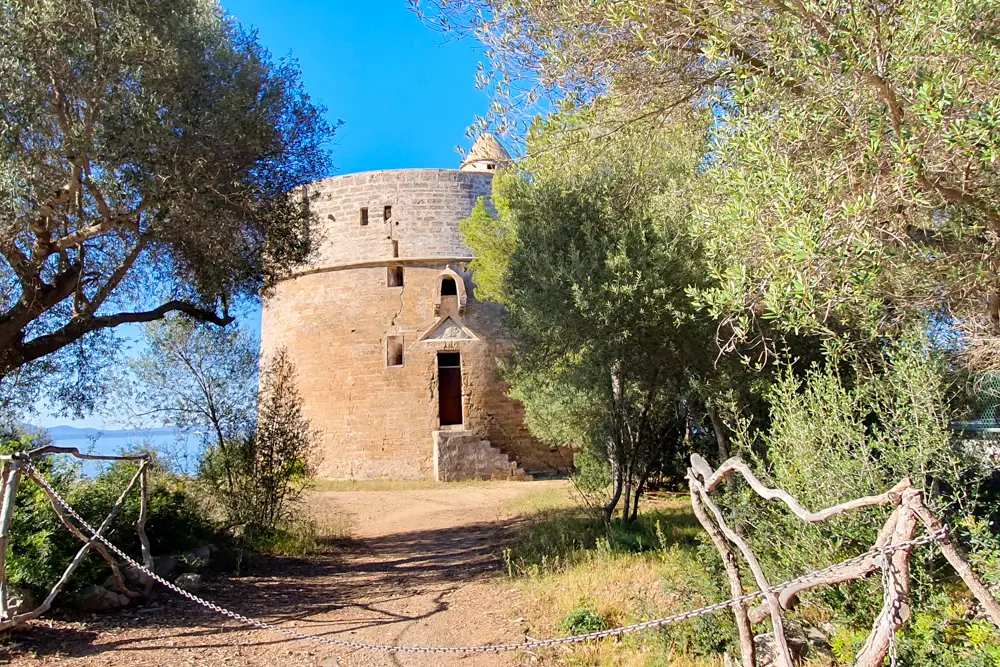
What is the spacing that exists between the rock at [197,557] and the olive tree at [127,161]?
2198mm

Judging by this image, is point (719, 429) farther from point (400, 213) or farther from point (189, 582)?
point (400, 213)

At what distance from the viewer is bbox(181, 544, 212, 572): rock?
602 cm

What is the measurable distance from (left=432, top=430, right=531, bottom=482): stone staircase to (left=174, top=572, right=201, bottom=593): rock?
349 inches

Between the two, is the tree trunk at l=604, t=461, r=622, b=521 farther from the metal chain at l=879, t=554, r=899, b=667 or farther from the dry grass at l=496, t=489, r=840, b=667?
the metal chain at l=879, t=554, r=899, b=667

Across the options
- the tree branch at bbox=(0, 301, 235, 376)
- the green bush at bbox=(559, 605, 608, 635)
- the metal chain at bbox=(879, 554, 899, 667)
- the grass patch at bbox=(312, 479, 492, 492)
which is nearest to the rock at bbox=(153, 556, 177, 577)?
the tree branch at bbox=(0, 301, 235, 376)

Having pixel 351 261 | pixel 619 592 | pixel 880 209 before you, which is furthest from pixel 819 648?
pixel 351 261

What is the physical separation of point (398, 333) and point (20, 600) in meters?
11.1

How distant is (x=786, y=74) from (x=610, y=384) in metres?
3.48

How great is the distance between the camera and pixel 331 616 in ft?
16.9

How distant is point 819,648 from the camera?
3.44 m

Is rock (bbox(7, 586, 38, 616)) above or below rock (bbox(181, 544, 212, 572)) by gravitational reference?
above

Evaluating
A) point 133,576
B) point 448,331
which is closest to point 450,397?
point 448,331

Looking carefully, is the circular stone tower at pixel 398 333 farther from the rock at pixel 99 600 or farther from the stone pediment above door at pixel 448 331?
the rock at pixel 99 600

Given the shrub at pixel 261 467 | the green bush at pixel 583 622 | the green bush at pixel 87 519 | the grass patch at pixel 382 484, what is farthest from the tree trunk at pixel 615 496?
the grass patch at pixel 382 484
